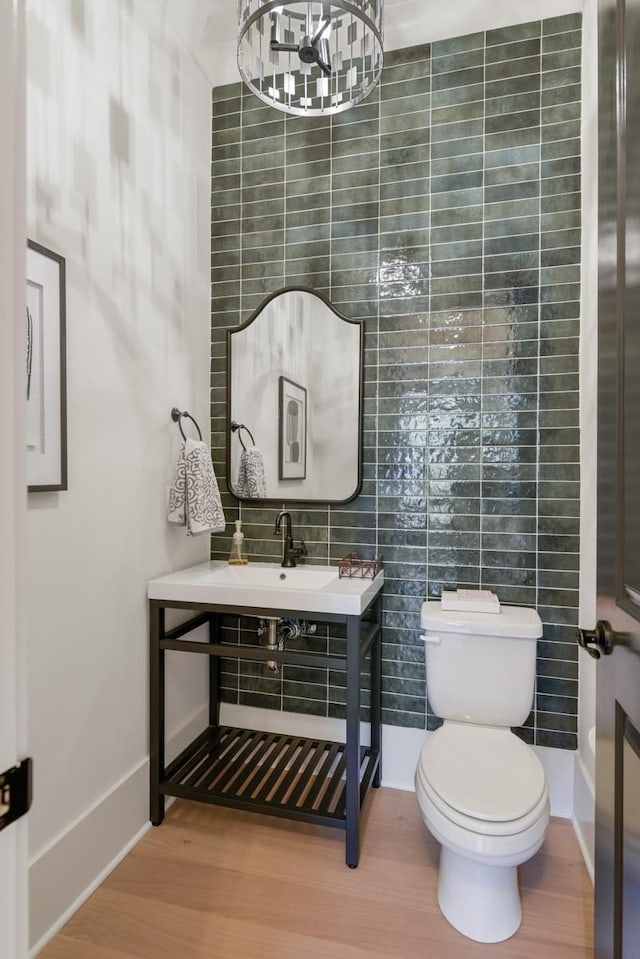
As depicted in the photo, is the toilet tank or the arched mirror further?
the arched mirror

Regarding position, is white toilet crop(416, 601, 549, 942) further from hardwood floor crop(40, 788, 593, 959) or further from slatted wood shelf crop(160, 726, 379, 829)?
slatted wood shelf crop(160, 726, 379, 829)

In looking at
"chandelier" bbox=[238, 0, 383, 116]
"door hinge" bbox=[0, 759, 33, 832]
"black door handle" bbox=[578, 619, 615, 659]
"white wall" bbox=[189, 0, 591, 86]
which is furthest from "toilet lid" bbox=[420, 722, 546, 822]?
"white wall" bbox=[189, 0, 591, 86]

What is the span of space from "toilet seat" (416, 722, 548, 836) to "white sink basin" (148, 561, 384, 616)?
1.67 feet

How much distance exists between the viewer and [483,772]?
5.26 ft

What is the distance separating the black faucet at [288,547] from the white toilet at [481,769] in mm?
581

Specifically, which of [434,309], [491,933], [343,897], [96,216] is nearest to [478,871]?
[491,933]

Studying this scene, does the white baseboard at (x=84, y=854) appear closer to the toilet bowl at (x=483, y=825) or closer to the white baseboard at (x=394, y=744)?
the white baseboard at (x=394, y=744)

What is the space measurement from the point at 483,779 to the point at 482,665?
0.40m

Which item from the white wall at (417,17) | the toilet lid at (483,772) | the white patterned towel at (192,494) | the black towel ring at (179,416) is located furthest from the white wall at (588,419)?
the black towel ring at (179,416)

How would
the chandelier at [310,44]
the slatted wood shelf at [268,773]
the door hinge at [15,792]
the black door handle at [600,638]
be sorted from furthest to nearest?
the slatted wood shelf at [268,773], the chandelier at [310,44], the black door handle at [600,638], the door hinge at [15,792]

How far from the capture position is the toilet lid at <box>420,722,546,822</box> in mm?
1457

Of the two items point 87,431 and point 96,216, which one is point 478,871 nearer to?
Answer: point 87,431

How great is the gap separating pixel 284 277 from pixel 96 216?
87 cm

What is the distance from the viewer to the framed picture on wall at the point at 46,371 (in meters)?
1.41
